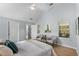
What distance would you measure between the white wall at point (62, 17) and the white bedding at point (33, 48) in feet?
0.89

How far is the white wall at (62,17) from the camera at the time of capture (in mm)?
2010

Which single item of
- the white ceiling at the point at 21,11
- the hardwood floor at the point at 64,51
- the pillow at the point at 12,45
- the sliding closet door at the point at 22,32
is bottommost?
the hardwood floor at the point at 64,51

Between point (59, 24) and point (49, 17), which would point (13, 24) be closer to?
point (49, 17)

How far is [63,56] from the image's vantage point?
2006 mm

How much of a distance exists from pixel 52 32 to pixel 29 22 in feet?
1.34

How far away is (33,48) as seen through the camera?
203 cm

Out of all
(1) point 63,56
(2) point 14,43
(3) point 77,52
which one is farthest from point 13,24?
(3) point 77,52

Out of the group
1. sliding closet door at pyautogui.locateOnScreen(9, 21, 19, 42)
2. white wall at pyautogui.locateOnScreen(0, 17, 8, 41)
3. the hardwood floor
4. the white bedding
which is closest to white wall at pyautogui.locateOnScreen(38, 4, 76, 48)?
the hardwood floor

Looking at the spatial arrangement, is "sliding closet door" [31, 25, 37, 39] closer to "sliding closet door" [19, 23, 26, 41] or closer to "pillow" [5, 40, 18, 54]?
"sliding closet door" [19, 23, 26, 41]

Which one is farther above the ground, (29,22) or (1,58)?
(29,22)

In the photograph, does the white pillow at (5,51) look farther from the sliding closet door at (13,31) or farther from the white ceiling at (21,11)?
the white ceiling at (21,11)

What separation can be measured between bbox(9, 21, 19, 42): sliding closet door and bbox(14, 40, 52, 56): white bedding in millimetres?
101

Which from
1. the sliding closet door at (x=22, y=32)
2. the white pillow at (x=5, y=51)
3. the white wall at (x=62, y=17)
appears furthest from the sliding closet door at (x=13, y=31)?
the white wall at (x=62, y=17)

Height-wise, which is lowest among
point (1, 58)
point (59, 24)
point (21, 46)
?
point (1, 58)
